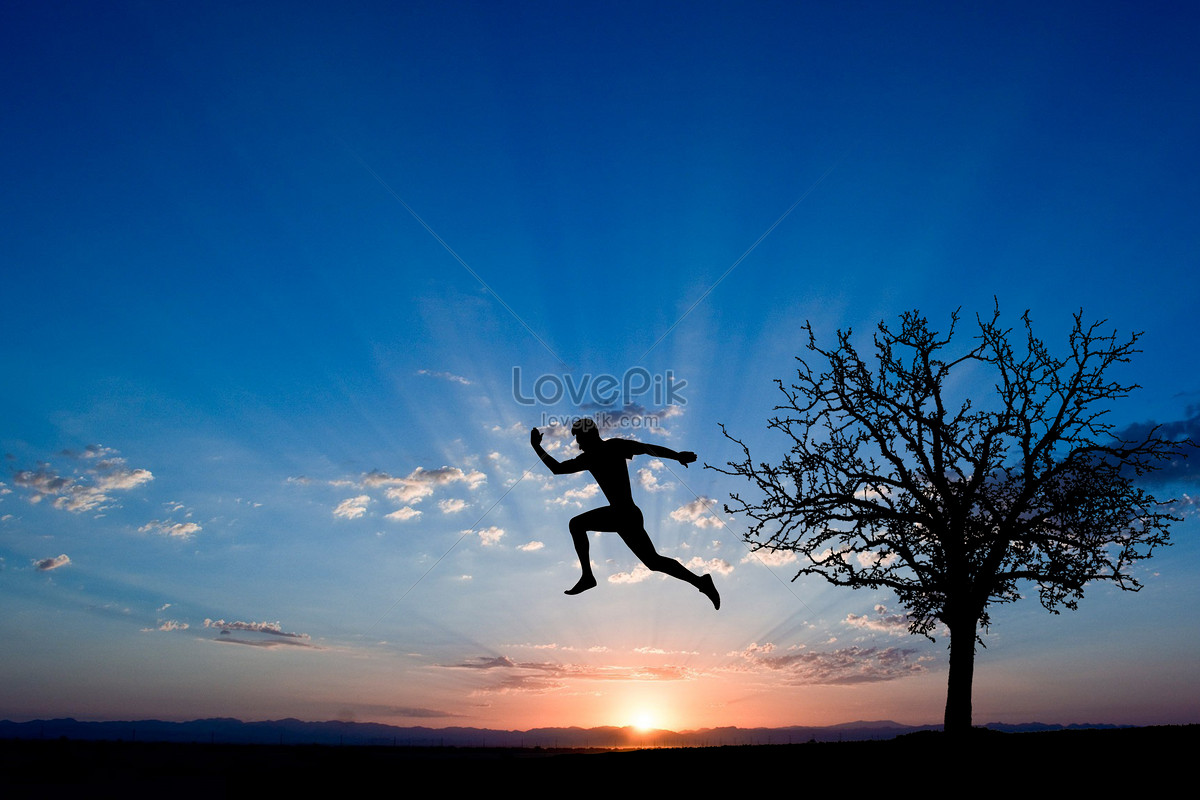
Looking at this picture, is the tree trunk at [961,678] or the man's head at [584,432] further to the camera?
the tree trunk at [961,678]

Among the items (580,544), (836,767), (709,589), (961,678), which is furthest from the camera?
(961,678)

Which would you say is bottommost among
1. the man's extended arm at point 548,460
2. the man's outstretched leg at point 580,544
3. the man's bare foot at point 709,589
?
the man's bare foot at point 709,589

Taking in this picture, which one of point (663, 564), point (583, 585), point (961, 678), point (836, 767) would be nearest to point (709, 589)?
point (663, 564)

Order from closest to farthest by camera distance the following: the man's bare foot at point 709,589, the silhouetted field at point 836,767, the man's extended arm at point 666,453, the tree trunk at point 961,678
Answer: the silhouetted field at point 836,767
the man's extended arm at point 666,453
the man's bare foot at point 709,589
the tree trunk at point 961,678

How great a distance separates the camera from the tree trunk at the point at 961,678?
46.5 feet

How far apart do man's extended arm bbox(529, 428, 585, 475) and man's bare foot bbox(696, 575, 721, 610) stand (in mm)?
2504

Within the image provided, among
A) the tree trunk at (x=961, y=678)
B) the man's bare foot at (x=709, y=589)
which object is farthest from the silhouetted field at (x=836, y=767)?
the tree trunk at (x=961, y=678)

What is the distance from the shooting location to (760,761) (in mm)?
8930

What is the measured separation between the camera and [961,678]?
14.2 m

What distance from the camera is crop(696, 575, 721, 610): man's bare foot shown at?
33.7 feet

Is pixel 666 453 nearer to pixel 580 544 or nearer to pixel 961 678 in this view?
pixel 580 544

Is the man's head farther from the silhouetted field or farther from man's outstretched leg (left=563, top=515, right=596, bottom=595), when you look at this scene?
the silhouetted field

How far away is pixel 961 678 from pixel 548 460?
33.9 ft

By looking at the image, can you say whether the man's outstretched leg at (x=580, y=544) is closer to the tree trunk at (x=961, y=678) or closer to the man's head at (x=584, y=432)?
the man's head at (x=584, y=432)
